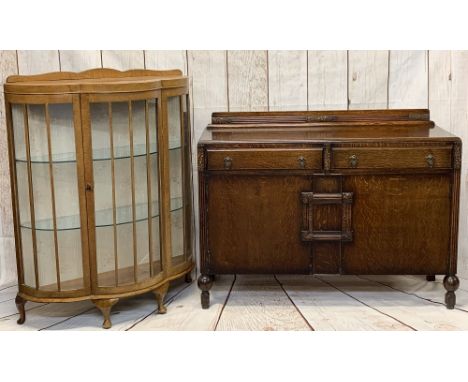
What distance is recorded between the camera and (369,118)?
3.59 meters

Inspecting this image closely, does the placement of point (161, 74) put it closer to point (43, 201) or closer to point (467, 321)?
point (43, 201)

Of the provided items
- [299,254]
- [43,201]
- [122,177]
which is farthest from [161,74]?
A: [299,254]

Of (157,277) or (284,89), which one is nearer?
(157,277)

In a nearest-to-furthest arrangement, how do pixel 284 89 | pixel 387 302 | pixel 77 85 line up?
pixel 77 85 → pixel 387 302 → pixel 284 89

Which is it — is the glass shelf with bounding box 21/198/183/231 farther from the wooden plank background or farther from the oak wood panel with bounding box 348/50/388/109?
the oak wood panel with bounding box 348/50/388/109

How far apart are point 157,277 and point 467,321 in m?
1.39

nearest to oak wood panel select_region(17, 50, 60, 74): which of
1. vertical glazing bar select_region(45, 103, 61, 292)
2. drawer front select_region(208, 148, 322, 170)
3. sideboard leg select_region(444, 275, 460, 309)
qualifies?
vertical glazing bar select_region(45, 103, 61, 292)

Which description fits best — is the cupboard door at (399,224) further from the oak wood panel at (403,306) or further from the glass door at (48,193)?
the glass door at (48,193)

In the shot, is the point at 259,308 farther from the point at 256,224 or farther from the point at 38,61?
the point at 38,61

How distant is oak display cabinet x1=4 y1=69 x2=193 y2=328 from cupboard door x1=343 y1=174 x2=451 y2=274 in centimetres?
86

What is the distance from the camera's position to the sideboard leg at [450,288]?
10.7ft

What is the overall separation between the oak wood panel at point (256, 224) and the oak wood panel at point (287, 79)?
2.01 feet

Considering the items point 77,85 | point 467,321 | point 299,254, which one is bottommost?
point 467,321

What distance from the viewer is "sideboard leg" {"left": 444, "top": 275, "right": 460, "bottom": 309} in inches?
129
